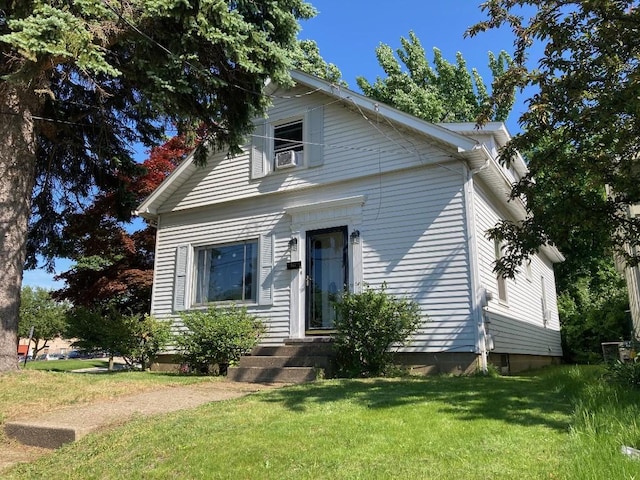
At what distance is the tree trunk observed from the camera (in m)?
8.23

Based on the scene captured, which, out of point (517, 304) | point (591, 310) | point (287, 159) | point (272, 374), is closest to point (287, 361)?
point (272, 374)

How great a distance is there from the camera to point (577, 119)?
596 cm

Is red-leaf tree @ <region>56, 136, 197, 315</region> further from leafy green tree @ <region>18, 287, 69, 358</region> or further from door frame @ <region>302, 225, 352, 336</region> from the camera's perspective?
leafy green tree @ <region>18, 287, 69, 358</region>

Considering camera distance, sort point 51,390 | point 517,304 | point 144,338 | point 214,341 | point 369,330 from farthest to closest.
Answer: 1. point 517,304
2. point 144,338
3. point 214,341
4. point 369,330
5. point 51,390

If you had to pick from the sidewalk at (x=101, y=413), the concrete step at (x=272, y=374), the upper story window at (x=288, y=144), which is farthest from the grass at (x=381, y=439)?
the upper story window at (x=288, y=144)

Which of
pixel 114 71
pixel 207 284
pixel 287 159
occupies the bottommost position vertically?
pixel 207 284

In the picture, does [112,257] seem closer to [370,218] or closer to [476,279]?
[370,218]

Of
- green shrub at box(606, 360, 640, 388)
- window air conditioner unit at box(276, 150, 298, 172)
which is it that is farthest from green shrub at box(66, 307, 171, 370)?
green shrub at box(606, 360, 640, 388)

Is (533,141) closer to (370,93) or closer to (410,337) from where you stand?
(410,337)

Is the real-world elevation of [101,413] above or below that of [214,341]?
below

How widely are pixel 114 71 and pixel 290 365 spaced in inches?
215

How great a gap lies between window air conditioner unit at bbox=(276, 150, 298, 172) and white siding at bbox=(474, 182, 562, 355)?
13.0 ft

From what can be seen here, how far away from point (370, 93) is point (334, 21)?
1455cm

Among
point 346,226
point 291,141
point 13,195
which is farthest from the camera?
point 291,141
